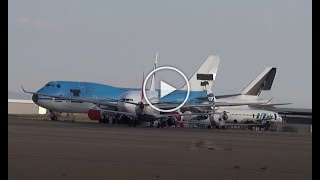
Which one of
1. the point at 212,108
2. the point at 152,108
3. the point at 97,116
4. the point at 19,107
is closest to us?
the point at 152,108

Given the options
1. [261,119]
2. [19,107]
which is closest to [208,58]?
[261,119]

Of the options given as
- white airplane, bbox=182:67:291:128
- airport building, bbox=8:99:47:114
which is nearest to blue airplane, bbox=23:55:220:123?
white airplane, bbox=182:67:291:128

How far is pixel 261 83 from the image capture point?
82562 mm

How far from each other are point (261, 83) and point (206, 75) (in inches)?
327

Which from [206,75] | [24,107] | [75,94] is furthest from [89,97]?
[24,107]

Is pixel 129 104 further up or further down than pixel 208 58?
further down

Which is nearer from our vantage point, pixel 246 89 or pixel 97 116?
pixel 97 116

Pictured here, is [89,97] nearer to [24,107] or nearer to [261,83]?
[261,83]

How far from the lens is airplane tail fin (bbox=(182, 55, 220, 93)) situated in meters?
79.6

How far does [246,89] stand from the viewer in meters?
82.4

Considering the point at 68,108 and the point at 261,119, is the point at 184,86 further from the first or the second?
the point at 68,108
